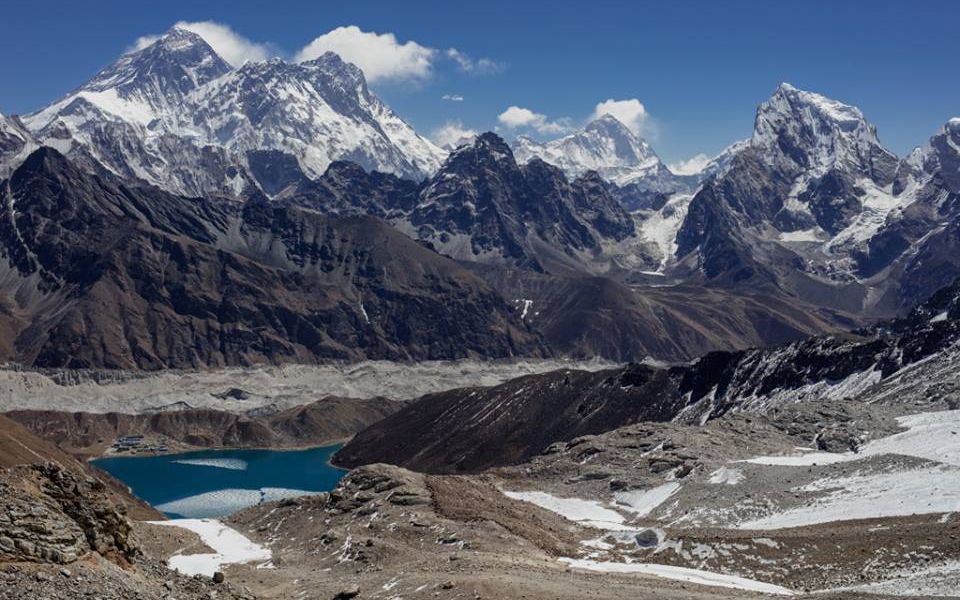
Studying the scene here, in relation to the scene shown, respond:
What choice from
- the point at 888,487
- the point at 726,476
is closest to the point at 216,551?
the point at 726,476

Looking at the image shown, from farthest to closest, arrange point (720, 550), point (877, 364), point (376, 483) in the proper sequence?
1. point (877, 364)
2. point (376, 483)
3. point (720, 550)

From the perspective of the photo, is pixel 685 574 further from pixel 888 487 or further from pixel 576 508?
pixel 576 508

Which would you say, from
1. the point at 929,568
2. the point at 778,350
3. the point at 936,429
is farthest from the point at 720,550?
the point at 778,350

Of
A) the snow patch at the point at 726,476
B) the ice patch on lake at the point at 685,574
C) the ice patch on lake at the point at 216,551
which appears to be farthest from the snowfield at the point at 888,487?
the ice patch on lake at the point at 216,551

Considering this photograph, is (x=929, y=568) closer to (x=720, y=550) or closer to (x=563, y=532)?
(x=720, y=550)

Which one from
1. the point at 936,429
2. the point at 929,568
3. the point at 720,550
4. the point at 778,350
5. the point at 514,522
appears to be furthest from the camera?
the point at 778,350

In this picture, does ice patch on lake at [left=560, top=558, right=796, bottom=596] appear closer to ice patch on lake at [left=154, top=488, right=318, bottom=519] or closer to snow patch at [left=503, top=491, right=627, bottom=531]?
snow patch at [left=503, top=491, right=627, bottom=531]
